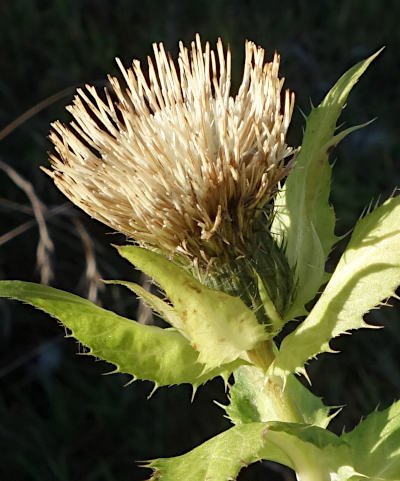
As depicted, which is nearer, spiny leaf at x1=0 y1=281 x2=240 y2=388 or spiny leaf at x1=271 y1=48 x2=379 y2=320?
spiny leaf at x1=0 y1=281 x2=240 y2=388

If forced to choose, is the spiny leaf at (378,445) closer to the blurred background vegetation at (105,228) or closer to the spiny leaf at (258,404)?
the spiny leaf at (258,404)

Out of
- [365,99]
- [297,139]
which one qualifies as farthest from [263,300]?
[365,99]

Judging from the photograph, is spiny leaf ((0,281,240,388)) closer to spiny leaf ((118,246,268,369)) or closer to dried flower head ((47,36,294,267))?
spiny leaf ((118,246,268,369))

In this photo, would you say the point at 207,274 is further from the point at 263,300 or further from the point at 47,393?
the point at 47,393

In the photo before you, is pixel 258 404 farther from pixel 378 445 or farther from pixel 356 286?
pixel 356 286

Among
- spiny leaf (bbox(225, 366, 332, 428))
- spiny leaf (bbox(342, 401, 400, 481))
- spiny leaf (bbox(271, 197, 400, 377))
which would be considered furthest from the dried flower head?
spiny leaf (bbox(342, 401, 400, 481))

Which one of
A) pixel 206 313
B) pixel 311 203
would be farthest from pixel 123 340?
pixel 311 203
